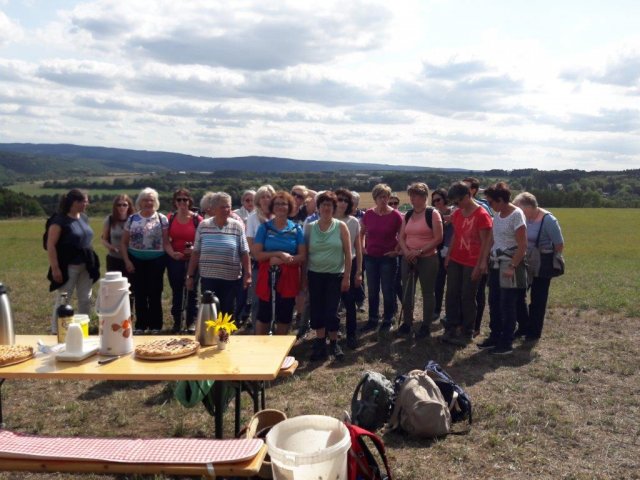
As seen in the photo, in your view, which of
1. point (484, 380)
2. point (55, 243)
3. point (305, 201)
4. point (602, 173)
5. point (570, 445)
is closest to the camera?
point (570, 445)

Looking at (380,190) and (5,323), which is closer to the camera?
(5,323)

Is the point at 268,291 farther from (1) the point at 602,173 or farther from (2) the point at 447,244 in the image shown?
(1) the point at 602,173

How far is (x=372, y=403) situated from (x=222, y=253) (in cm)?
258

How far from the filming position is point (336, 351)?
648 centimetres

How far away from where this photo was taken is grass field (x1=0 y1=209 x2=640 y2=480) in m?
4.11

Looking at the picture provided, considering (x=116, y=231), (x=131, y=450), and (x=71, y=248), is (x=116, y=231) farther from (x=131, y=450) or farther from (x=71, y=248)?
(x=131, y=450)

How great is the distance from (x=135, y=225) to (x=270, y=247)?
2.19 metres

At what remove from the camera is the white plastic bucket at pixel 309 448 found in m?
2.80

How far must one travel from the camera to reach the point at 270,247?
6102 millimetres

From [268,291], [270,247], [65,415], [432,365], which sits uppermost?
[270,247]

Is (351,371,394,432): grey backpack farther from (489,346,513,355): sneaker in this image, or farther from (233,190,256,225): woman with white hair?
(233,190,256,225): woman with white hair

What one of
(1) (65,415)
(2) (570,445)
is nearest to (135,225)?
(1) (65,415)

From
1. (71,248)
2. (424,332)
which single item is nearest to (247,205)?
(71,248)

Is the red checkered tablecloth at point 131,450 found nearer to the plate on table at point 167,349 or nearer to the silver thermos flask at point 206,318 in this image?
the plate on table at point 167,349
